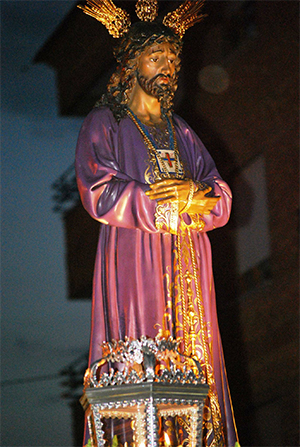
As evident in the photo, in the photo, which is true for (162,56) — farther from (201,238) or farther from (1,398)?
(1,398)

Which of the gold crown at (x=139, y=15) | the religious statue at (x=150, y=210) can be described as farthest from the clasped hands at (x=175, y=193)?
the gold crown at (x=139, y=15)

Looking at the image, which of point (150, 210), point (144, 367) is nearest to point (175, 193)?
point (150, 210)

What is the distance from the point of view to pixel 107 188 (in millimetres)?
3465

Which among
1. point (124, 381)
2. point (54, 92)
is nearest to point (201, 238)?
point (124, 381)

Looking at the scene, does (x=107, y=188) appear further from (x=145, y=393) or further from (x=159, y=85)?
(x=145, y=393)

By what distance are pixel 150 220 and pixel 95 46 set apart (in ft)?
13.7

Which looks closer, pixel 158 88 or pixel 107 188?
pixel 107 188

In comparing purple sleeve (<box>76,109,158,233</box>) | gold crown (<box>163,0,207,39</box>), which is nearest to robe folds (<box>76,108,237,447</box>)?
purple sleeve (<box>76,109,158,233</box>)

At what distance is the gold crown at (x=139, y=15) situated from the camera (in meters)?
3.86

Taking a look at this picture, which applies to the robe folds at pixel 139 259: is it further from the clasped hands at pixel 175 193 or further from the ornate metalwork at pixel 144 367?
the ornate metalwork at pixel 144 367

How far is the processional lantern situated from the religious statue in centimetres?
47

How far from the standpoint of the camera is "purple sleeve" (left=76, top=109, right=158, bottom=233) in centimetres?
342

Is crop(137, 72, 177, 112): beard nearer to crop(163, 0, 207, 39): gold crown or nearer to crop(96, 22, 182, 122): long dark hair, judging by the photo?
crop(96, 22, 182, 122): long dark hair

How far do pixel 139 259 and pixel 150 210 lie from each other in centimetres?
21
